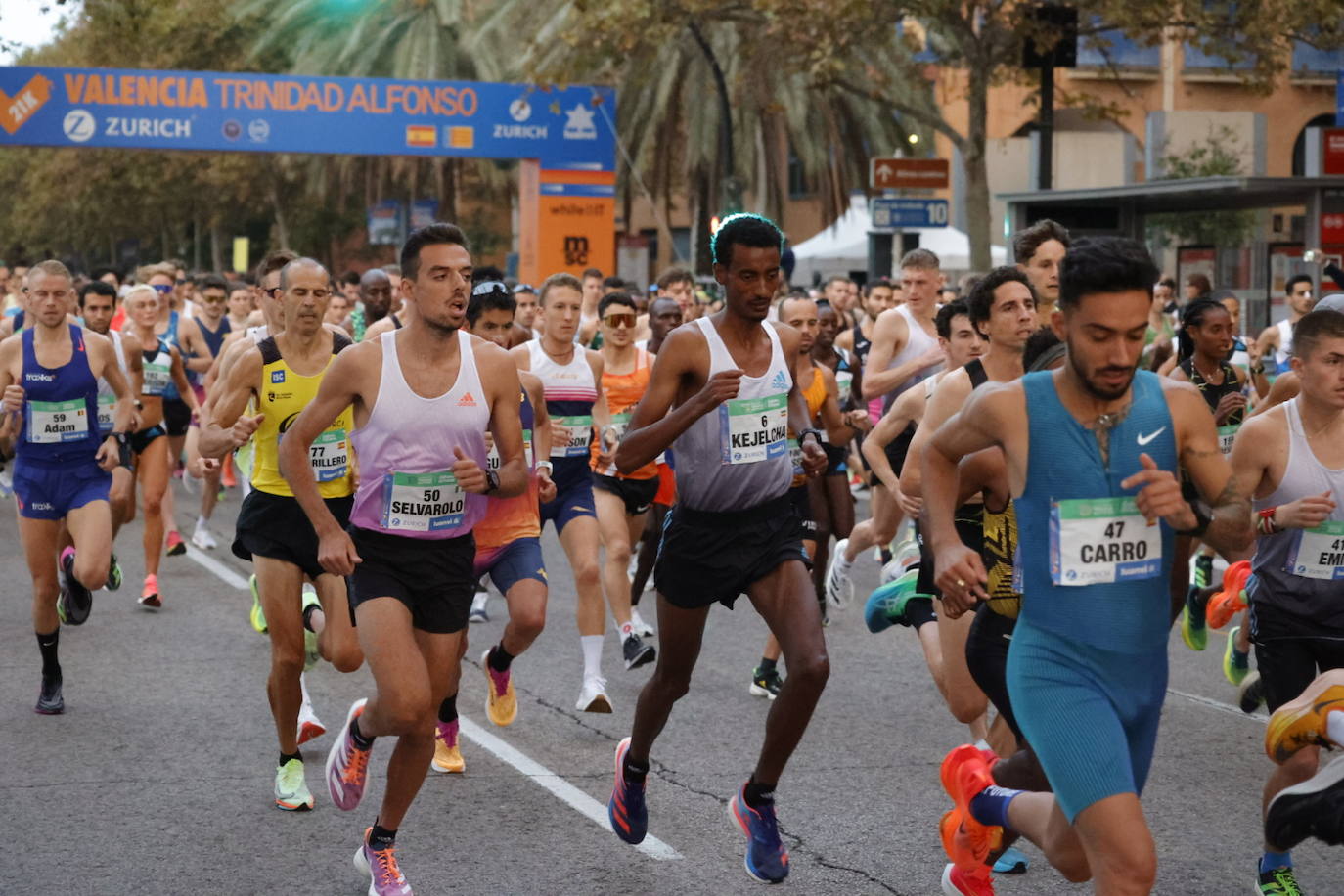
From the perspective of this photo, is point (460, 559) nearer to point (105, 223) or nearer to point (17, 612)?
point (17, 612)

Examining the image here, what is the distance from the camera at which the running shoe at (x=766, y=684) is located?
29.4ft

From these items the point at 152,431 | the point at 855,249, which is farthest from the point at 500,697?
the point at 855,249

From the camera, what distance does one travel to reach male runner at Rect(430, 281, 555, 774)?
7355 mm

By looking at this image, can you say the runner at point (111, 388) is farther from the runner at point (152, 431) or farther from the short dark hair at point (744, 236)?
the short dark hair at point (744, 236)

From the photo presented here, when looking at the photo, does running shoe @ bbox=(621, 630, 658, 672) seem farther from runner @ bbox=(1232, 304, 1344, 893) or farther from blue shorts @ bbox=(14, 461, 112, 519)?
runner @ bbox=(1232, 304, 1344, 893)

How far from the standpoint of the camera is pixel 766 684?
29.5ft

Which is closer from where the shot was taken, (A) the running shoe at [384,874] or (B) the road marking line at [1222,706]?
(A) the running shoe at [384,874]

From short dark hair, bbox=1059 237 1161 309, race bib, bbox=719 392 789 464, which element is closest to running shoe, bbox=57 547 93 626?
race bib, bbox=719 392 789 464

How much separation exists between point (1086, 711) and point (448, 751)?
12.2 feet

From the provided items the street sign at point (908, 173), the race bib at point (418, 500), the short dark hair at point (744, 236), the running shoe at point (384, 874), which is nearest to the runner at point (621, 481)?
the short dark hair at point (744, 236)

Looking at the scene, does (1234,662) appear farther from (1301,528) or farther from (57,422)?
(57,422)

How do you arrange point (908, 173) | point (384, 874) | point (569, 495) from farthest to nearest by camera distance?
point (908, 173) < point (569, 495) < point (384, 874)

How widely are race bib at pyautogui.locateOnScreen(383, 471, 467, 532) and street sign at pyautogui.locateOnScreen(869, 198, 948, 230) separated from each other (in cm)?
1714

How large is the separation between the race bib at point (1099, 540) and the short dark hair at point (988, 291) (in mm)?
2285
